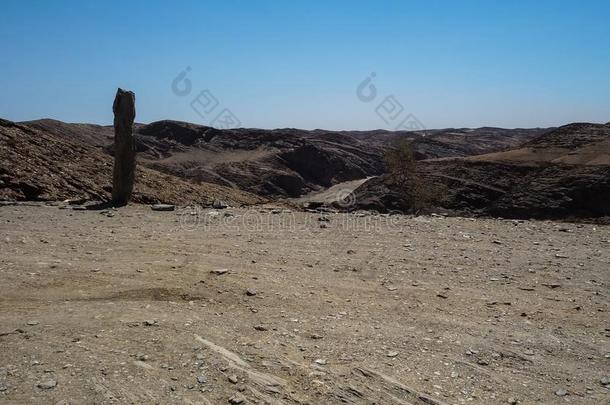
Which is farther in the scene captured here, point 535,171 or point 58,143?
point 535,171

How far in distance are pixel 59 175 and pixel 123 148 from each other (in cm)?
241

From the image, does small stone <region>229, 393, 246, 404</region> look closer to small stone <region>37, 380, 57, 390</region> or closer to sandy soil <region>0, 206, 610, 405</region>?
sandy soil <region>0, 206, 610, 405</region>

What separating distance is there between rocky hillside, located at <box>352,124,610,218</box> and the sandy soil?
8.86m

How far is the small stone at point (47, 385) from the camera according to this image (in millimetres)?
3426

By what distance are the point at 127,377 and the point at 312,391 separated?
1313 millimetres

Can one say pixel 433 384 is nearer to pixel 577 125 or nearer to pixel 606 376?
pixel 606 376

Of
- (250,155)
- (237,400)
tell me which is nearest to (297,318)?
(237,400)

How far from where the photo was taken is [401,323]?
484 cm

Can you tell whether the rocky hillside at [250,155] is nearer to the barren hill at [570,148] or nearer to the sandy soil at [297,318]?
the barren hill at [570,148]

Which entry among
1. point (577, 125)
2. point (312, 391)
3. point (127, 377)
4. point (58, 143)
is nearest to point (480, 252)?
point (312, 391)

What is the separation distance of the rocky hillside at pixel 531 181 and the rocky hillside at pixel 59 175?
7.87 metres

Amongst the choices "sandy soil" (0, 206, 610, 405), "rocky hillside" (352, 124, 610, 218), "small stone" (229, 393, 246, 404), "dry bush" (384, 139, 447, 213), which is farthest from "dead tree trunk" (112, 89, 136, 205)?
"rocky hillside" (352, 124, 610, 218)

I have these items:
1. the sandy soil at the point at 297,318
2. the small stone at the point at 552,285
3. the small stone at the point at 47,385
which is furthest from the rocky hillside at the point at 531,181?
the small stone at the point at 47,385

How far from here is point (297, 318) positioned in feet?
16.0
